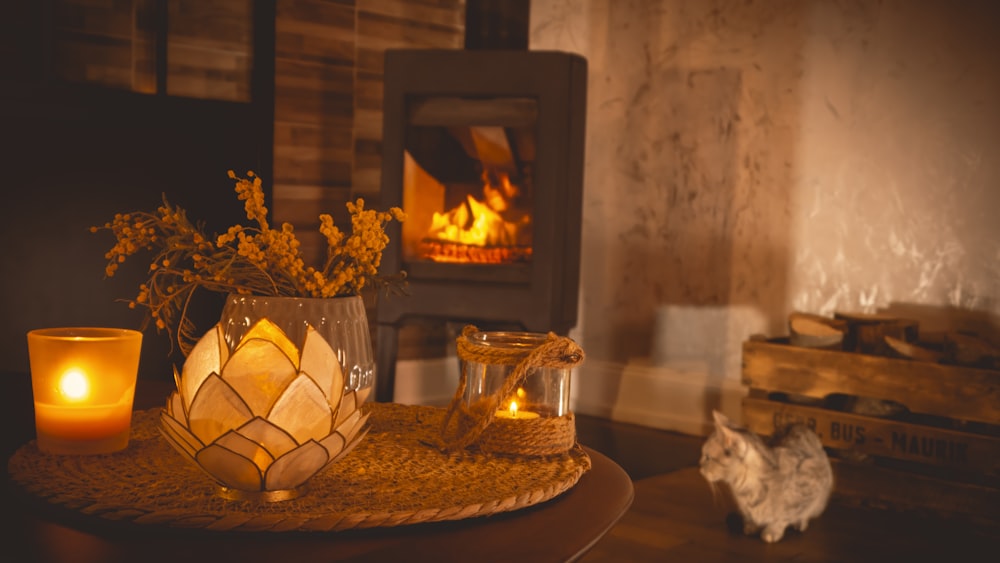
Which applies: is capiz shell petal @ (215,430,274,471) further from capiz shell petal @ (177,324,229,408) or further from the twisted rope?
the twisted rope

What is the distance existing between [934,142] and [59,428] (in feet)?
8.55

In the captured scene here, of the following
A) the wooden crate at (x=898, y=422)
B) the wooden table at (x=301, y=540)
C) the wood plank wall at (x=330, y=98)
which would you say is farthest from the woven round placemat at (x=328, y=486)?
the wood plank wall at (x=330, y=98)

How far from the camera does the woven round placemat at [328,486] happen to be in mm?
727

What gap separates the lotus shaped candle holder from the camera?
750 mm

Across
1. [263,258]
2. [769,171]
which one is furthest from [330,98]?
[263,258]

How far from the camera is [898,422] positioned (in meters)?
2.51

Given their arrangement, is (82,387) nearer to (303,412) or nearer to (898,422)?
(303,412)

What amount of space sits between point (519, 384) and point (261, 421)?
11.0 inches

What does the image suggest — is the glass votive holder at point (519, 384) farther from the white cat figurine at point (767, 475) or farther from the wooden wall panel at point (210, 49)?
the wooden wall panel at point (210, 49)

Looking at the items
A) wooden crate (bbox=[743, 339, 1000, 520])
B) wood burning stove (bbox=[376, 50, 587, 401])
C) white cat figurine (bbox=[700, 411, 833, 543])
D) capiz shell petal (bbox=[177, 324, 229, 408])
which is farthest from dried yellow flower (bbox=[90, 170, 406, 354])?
wood burning stove (bbox=[376, 50, 587, 401])

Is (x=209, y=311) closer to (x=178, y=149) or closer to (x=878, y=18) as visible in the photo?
(x=178, y=149)

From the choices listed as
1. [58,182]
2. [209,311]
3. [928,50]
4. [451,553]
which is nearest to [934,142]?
[928,50]

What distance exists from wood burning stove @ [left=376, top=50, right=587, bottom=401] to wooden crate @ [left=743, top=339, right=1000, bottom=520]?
0.66 meters

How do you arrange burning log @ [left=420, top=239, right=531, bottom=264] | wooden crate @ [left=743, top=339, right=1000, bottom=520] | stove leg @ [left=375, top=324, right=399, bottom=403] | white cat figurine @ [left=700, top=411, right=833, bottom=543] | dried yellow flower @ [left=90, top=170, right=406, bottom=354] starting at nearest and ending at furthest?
1. dried yellow flower @ [left=90, top=170, right=406, bottom=354]
2. white cat figurine @ [left=700, top=411, right=833, bottom=543]
3. wooden crate @ [left=743, top=339, right=1000, bottom=520]
4. burning log @ [left=420, top=239, right=531, bottom=264]
5. stove leg @ [left=375, top=324, right=399, bottom=403]
